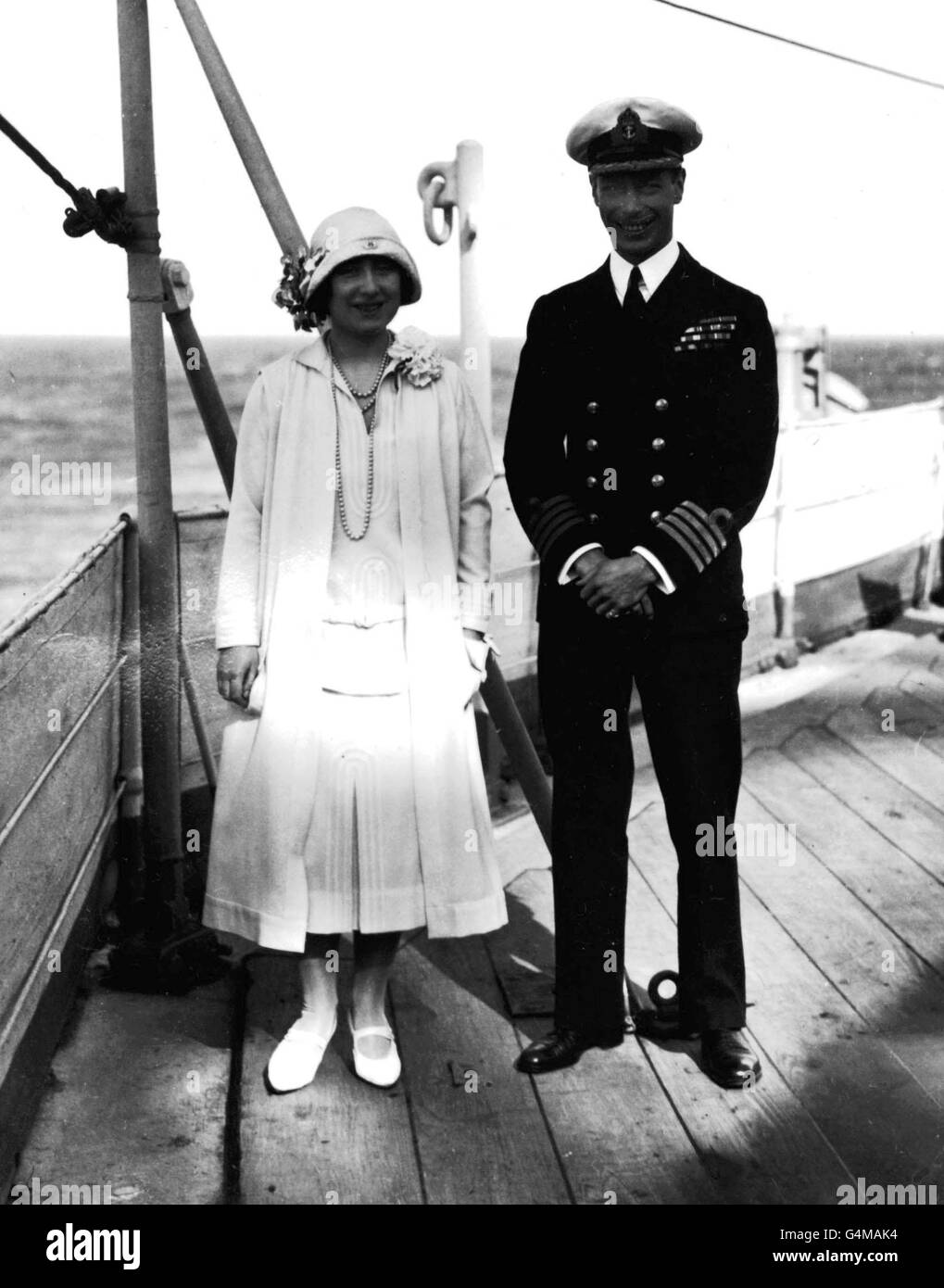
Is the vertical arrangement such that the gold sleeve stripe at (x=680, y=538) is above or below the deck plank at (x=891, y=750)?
above

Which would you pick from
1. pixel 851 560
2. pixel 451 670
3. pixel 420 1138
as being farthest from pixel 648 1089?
pixel 851 560

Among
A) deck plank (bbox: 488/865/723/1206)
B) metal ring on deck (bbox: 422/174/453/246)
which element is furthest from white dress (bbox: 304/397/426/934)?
metal ring on deck (bbox: 422/174/453/246)

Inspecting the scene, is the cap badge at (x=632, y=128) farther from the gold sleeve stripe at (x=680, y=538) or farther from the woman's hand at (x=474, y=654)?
the woman's hand at (x=474, y=654)

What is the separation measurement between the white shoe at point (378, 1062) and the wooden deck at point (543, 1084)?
0.03m

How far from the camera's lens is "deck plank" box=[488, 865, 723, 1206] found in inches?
103

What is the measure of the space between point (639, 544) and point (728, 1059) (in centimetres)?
108

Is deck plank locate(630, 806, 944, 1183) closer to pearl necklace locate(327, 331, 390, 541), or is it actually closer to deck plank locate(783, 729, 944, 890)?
deck plank locate(783, 729, 944, 890)

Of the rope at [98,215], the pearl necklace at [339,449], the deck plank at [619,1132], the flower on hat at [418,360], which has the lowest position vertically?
the deck plank at [619,1132]

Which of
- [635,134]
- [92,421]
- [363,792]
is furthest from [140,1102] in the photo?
[92,421]

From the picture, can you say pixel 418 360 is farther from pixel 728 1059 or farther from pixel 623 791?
pixel 728 1059

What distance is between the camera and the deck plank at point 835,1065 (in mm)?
2723

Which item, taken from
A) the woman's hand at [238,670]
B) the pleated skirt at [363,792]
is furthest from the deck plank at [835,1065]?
the woman's hand at [238,670]

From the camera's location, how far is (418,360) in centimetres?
284
